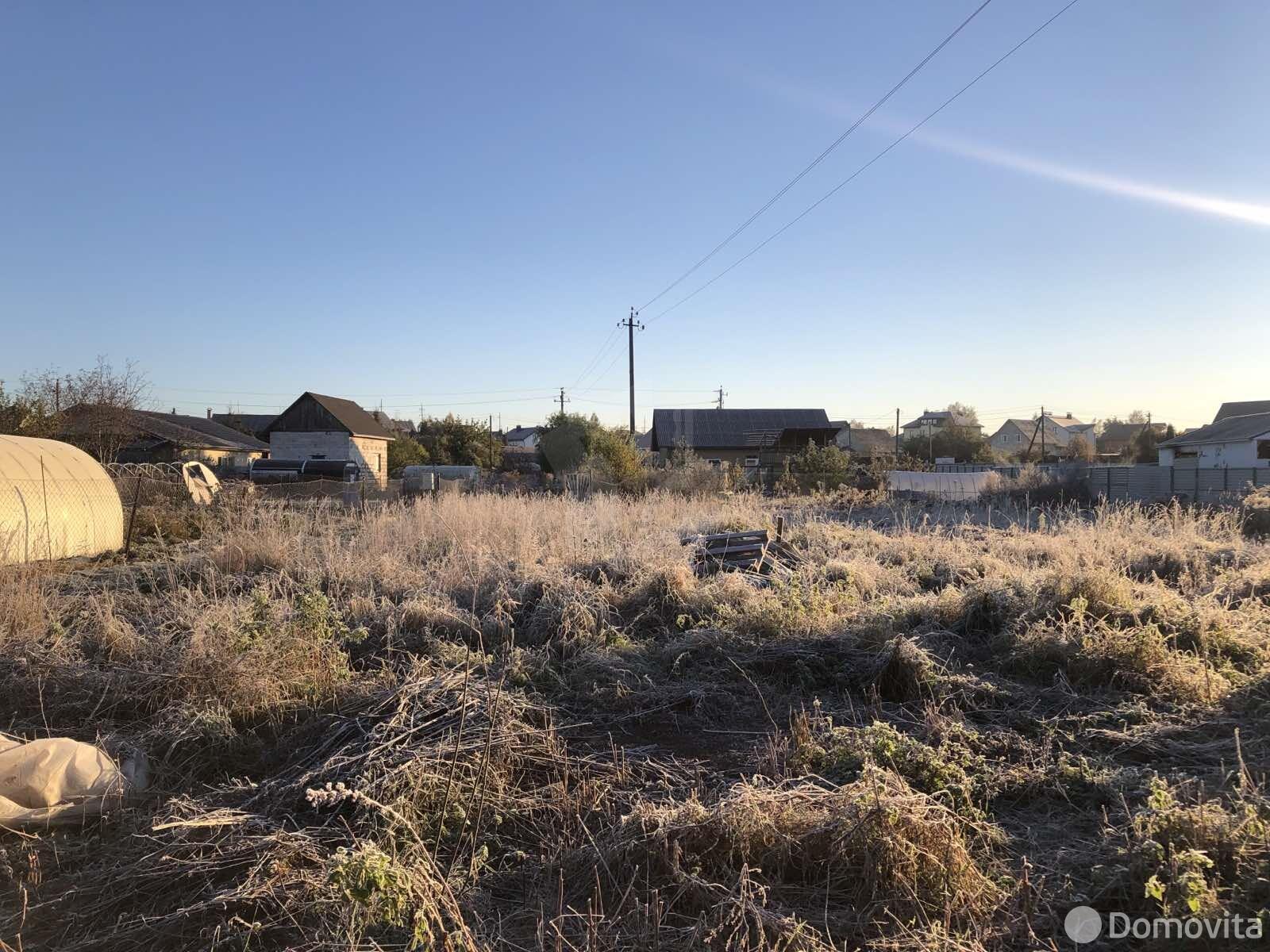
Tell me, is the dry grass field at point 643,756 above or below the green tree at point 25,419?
below

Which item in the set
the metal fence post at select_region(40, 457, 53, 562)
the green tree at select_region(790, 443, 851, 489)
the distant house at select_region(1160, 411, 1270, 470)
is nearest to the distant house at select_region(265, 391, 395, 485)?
the green tree at select_region(790, 443, 851, 489)

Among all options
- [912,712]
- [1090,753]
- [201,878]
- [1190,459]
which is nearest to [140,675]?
[201,878]

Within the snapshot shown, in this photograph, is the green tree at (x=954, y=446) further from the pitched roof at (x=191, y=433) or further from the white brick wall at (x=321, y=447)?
the pitched roof at (x=191, y=433)

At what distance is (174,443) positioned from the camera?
34.8 m

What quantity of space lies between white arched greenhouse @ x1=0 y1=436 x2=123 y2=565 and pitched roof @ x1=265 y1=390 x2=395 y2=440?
32.8 m

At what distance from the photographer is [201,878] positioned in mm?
2887

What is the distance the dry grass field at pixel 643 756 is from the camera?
8.52 ft

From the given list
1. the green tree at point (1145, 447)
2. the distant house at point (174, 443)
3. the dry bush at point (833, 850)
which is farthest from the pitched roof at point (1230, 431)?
the distant house at point (174, 443)

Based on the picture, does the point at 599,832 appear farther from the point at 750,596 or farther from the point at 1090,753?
the point at 750,596

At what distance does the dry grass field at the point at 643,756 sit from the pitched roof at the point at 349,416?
39252mm

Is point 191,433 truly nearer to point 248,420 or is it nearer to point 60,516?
point 60,516

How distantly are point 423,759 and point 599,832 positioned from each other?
0.99m

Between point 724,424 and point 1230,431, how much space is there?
31271 millimetres

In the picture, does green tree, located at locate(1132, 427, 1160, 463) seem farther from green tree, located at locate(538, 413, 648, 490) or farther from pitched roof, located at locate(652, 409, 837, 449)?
green tree, located at locate(538, 413, 648, 490)
